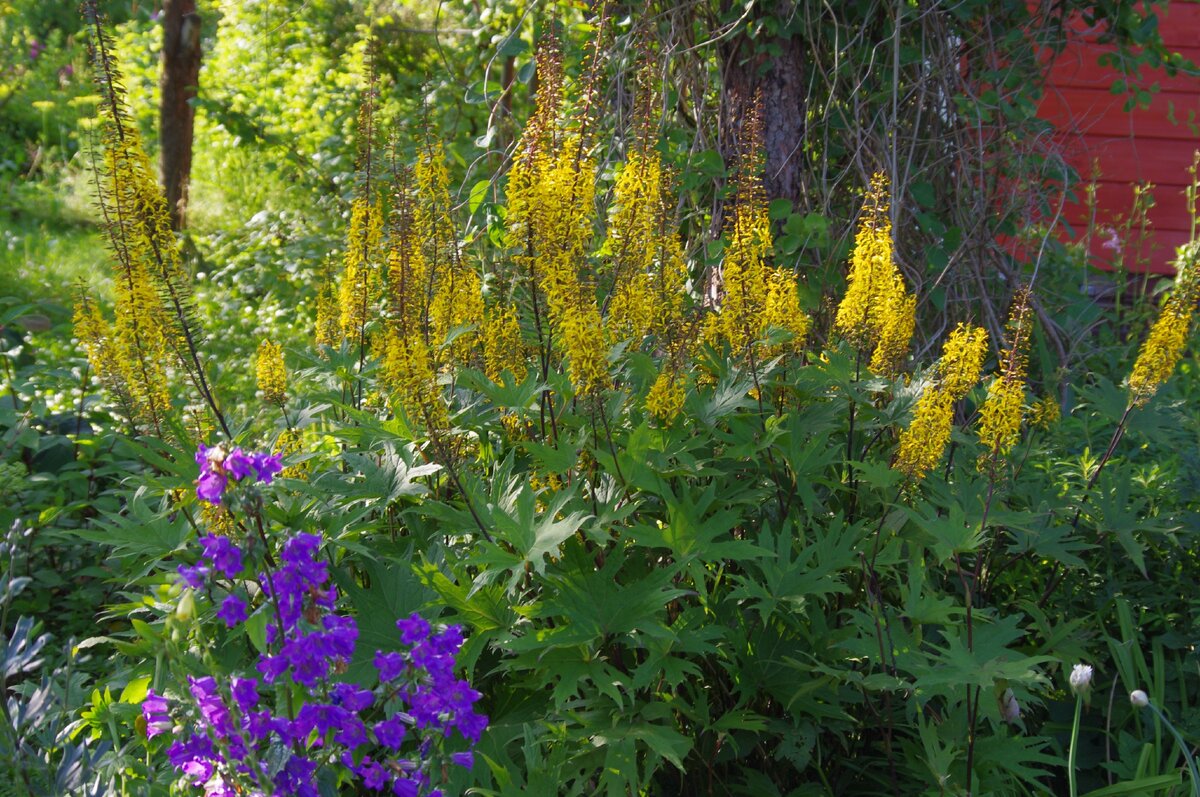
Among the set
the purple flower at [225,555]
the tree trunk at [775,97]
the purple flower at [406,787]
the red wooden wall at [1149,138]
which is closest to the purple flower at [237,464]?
the purple flower at [225,555]

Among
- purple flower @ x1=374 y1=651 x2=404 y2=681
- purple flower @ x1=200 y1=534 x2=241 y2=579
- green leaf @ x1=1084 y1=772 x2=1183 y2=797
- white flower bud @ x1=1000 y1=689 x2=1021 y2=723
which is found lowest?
green leaf @ x1=1084 y1=772 x2=1183 y2=797

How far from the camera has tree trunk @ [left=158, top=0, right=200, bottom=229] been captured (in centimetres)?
797

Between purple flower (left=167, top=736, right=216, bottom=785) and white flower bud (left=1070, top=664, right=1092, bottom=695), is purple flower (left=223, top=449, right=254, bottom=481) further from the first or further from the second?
white flower bud (left=1070, top=664, right=1092, bottom=695)

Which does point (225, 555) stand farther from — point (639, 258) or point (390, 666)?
point (639, 258)

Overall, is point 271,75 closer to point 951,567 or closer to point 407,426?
point 407,426

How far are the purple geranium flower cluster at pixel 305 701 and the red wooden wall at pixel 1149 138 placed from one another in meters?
6.65

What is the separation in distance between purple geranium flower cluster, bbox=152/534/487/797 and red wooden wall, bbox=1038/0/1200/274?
6.65 m

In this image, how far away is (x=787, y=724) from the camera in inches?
100

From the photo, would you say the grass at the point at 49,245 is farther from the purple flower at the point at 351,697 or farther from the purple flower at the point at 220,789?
the purple flower at the point at 351,697

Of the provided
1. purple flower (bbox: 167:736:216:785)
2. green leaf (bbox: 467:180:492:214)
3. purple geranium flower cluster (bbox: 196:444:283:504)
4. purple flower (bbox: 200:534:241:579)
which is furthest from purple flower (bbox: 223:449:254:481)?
green leaf (bbox: 467:180:492:214)

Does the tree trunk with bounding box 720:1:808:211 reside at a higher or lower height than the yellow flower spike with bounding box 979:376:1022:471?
higher

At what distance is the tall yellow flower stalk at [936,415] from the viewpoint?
8.65 ft

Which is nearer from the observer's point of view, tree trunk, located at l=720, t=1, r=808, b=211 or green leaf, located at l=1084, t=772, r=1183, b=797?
green leaf, located at l=1084, t=772, r=1183, b=797

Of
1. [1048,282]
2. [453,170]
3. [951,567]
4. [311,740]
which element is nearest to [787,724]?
[951,567]
